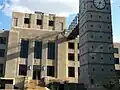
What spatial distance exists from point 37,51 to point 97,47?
13.5 m

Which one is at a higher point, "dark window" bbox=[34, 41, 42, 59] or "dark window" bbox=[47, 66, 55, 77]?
"dark window" bbox=[34, 41, 42, 59]

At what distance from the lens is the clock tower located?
3027cm

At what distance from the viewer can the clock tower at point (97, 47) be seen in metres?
30.3

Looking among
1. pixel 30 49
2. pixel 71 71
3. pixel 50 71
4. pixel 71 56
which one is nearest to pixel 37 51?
pixel 30 49

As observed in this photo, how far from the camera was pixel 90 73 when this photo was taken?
30359 mm

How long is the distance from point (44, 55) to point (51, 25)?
6.74 meters

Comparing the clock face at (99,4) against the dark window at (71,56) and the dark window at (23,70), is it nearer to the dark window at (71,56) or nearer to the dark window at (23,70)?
the dark window at (71,56)

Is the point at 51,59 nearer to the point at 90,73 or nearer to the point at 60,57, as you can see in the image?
the point at 60,57

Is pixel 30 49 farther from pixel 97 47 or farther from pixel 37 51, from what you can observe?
pixel 97 47

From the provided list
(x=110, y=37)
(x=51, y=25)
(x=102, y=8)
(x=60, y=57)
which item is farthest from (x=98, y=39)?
(x=51, y=25)

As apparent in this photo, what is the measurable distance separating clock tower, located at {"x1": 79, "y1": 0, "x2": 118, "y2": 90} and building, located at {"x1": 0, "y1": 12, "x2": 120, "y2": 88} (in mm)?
8361

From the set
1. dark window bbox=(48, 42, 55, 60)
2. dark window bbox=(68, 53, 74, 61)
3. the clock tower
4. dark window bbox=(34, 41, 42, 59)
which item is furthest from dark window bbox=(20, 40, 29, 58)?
the clock tower

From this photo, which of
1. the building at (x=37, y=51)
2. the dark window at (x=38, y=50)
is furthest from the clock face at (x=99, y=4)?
the dark window at (x=38, y=50)

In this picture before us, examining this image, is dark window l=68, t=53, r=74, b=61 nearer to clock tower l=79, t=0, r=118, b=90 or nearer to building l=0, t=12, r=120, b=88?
building l=0, t=12, r=120, b=88
